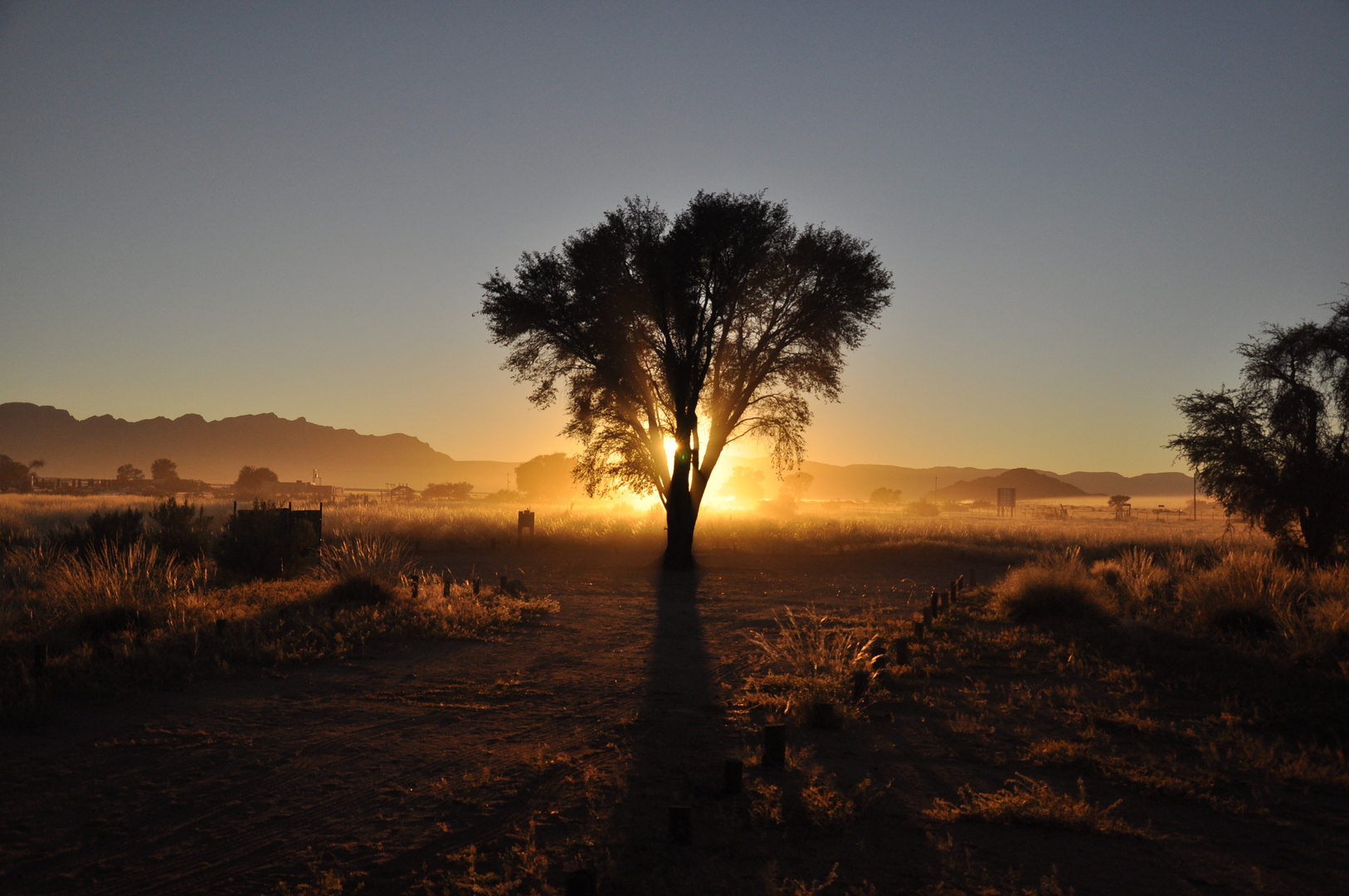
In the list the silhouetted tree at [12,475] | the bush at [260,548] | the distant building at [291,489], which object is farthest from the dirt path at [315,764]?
the silhouetted tree at [12,475]

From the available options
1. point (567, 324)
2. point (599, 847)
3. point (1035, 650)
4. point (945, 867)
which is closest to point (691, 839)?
point (599, 847)

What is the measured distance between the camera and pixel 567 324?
22.9 meters

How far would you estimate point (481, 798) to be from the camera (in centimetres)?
537

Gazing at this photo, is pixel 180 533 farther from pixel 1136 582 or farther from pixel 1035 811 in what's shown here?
pixel 1136 582

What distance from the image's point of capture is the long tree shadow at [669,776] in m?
4.32

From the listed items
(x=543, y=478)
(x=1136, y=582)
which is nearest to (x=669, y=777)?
(x=1136, y=582)

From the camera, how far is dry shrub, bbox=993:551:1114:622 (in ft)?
43.5

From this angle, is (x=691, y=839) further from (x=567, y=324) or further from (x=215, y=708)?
(x=567, y=324)

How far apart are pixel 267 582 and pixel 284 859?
1237cm

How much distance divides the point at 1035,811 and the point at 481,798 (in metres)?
3.62

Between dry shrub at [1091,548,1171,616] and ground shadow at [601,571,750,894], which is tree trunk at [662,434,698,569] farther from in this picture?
ground shadow at [601,571,750,894]

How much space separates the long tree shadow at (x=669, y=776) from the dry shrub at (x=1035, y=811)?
5.09 ft

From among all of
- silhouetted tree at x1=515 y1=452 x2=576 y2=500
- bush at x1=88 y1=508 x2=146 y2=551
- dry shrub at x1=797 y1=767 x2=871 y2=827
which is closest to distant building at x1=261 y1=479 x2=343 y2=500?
silhouetted tree at x1=515 y1=452 x2=576 y2=500

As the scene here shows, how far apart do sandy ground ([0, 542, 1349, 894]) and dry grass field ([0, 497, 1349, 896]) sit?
27 millimetres
